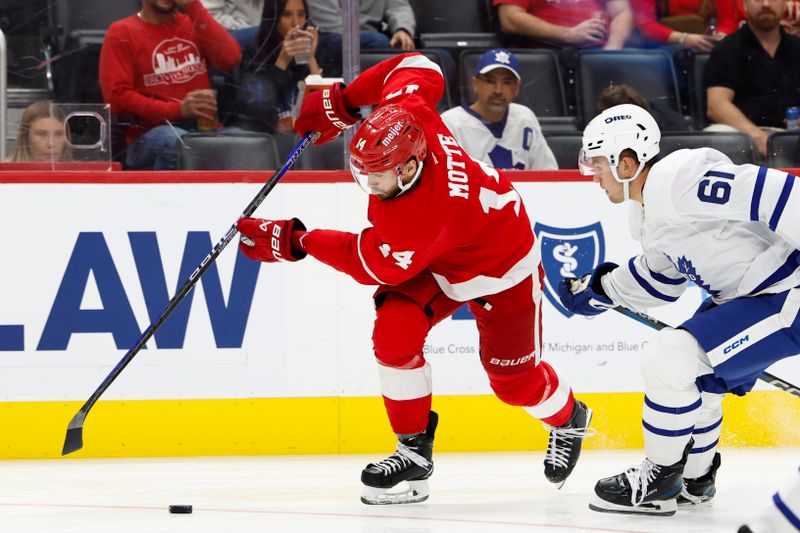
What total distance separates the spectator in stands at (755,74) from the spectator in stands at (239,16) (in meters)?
1.79

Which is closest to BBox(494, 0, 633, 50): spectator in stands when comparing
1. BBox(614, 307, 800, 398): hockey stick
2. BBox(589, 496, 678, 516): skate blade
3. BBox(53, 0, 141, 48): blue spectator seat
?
BBox(53, 0, 141, 48): blue spectator seat

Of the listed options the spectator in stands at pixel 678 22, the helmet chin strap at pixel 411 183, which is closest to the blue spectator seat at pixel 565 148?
the spectator in stands at pixel 678 22

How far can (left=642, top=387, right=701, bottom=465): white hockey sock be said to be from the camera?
3.25m

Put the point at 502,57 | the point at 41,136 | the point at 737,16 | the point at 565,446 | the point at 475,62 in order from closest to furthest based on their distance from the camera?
1. the point at 565,446
2. the point at 41,136
3. the point at 502,57
4. the point at 475,62
5. the point at 737,16

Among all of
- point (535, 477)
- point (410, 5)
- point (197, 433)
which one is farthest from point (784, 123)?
point (197, 433)

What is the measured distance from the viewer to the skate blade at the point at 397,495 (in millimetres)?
3539

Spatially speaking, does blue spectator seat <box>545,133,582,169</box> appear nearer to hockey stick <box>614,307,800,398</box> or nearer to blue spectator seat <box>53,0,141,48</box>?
hockey stick <box>614,307,800,398</box>

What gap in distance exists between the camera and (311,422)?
15.0 ft

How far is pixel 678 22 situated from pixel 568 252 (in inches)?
58.3

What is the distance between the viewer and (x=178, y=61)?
478 cm

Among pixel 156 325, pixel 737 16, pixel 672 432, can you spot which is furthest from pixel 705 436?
pixel 737 16

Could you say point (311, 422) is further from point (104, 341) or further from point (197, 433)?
point (104, 341)

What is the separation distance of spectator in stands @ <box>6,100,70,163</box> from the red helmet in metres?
1.64

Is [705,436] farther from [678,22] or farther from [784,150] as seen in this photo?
[678,22]
